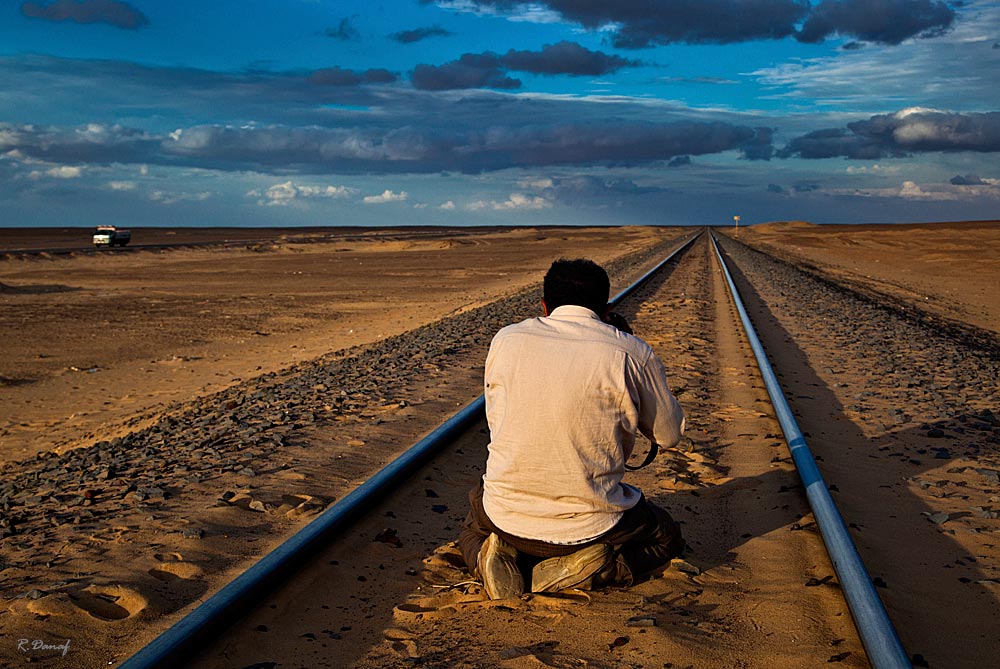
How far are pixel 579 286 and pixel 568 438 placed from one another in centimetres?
66

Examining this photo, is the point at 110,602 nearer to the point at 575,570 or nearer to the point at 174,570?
the point at 174,570

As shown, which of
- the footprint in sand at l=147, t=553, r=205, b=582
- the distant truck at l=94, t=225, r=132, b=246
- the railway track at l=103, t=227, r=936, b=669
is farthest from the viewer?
the distant truck at l=94, t=225, r=132, b=246

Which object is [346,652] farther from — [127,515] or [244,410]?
[244,410]

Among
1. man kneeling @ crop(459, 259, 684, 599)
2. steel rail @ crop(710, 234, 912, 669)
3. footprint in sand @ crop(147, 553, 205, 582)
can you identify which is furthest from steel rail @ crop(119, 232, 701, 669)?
steel rail @ crop(710, 234, 912, 669)

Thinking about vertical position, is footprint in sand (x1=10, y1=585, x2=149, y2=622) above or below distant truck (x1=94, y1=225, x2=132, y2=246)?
below

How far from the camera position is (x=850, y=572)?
4.14 metres

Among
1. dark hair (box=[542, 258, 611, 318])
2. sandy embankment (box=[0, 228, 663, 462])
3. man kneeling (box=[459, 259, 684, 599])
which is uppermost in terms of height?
dark hair (box=[542, 258, 611, 318])

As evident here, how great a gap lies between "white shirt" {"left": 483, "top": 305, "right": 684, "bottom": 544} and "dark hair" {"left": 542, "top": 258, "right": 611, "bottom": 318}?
45 millimetres

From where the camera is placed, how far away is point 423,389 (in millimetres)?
9562

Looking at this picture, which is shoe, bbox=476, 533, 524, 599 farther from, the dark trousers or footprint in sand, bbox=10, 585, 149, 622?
footprint in sand, bbox=10, 585, 149, 622

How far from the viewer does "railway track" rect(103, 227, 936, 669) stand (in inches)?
144

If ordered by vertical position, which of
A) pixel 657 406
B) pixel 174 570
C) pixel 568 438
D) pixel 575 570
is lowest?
pixel 174 570

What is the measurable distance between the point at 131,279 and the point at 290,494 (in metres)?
30.1

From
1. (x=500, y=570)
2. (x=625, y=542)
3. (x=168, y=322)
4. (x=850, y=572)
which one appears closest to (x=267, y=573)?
(x=500, y=570)
